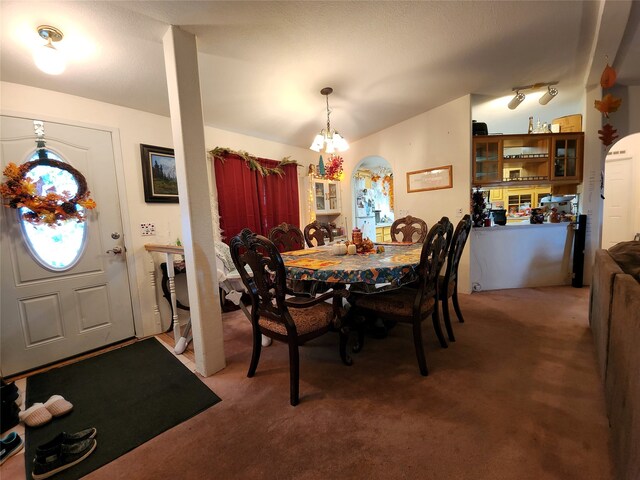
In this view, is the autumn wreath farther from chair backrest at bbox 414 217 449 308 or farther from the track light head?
the track light head

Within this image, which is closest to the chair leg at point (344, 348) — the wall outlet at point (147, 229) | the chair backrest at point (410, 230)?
the chair backrest at point (410, 230)

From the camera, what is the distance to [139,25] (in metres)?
1.61

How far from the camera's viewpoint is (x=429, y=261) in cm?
178

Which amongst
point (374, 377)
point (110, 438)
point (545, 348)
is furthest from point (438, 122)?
point (110, 438)

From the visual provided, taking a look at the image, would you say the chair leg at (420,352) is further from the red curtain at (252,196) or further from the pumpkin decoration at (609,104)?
the pumpkin decoration at (609,104)

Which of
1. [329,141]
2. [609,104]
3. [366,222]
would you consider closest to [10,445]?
[329,141]

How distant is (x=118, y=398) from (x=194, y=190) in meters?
1.46

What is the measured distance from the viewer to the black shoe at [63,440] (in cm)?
121

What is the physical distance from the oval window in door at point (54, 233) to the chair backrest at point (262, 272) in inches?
70.5

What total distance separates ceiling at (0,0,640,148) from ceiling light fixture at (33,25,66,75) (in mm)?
52

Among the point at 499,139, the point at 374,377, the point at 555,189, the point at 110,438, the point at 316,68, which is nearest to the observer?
the point at 110,438

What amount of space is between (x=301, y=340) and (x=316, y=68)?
223 cm

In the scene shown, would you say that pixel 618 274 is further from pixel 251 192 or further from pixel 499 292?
pixel 251 192

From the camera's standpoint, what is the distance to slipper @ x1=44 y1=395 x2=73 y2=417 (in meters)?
1.54
